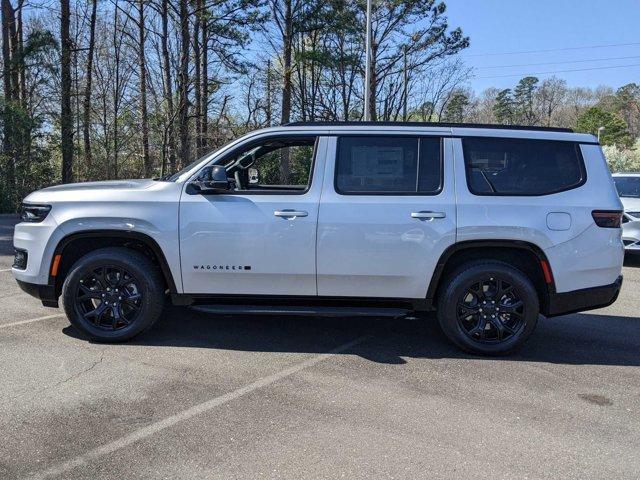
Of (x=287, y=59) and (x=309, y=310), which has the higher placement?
(x=287, y=59)

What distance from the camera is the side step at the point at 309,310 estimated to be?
491 centimetres

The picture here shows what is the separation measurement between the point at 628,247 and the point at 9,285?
9685 mm

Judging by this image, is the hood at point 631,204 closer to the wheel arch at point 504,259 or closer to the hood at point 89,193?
the wheel arch at point 504,259

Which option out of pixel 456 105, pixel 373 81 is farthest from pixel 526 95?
pixel 373 81

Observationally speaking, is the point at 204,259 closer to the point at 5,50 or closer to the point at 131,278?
the point at 131,278

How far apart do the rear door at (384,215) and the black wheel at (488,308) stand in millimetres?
281

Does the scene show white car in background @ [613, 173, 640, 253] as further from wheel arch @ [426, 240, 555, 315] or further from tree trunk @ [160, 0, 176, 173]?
tree trunk @ [160, 0, 176, 173]

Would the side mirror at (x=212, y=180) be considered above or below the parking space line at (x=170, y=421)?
above

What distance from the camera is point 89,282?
5.08 meters

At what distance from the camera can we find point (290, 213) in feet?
15.9

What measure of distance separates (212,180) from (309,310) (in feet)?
4.65

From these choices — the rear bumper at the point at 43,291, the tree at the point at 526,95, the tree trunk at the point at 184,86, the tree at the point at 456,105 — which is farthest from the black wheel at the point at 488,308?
the tree at the point at 526,95

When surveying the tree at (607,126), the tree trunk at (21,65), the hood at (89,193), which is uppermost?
the tree at (607,126)

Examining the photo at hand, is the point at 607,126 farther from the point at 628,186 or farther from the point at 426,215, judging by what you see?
the point at 426,215
